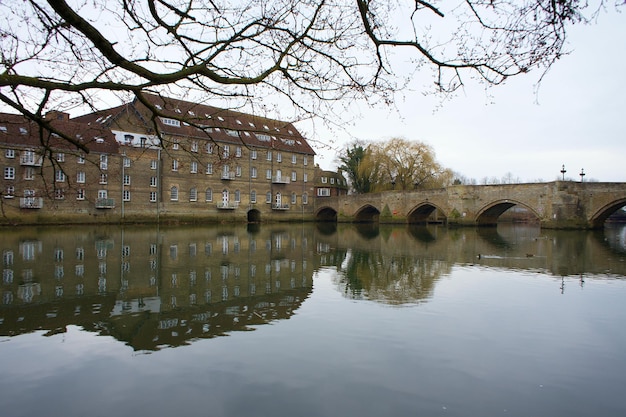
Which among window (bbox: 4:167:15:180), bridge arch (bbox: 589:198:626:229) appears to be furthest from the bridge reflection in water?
window (bbox: 4:167:15:180)

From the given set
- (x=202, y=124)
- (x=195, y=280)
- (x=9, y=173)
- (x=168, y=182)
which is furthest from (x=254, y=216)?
(x=202, y=124)

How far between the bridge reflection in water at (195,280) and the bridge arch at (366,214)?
2960cm

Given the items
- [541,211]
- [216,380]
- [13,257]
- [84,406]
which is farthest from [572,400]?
[541,211]

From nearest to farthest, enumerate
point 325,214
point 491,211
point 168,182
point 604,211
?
point 604,211
point 168,182
point 491,211
point 325,214

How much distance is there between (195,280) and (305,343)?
4915 mm

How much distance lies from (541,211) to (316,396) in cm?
3417

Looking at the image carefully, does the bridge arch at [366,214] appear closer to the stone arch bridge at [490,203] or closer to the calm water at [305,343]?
the stone arch bridge at [490,203]

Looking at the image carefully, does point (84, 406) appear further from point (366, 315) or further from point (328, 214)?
point (328, 214)

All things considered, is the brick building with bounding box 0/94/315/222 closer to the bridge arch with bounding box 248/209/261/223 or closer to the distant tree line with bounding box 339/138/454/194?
the bridge arch with bounding box 248/209/261/223

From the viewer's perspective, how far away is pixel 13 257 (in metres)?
13.6

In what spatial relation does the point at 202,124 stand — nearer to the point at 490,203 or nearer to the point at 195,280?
the point at 195,280

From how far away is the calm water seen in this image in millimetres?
4289

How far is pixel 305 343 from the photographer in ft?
19.4

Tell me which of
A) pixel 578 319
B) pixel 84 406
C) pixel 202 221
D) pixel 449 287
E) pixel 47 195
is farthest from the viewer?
pixel 202 221
